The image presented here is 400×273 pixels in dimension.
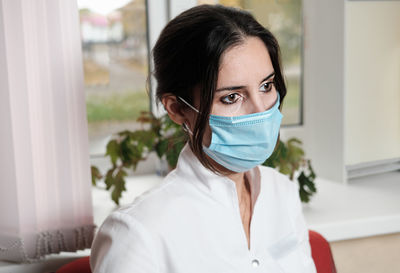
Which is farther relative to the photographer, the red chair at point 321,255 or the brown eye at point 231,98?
the red chair at point 321,255

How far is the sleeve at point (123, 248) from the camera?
0.92m

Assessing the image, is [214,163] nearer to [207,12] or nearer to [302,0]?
[207,12]

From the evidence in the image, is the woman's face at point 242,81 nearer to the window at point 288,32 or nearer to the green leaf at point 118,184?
the green leaf at point 118,184

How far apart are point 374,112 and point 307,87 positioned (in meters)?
0.31

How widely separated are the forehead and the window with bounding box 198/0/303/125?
1083 millimetres

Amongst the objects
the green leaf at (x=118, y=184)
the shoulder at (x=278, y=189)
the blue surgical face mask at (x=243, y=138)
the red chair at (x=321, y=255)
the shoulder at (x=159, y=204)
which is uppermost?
the blue surgical face mask at (x=243, y=138)

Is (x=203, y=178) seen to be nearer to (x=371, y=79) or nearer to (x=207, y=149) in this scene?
(x=207, y=149)

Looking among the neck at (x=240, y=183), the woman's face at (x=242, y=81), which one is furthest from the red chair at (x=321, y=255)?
the woman's face at (x=242, y=81)

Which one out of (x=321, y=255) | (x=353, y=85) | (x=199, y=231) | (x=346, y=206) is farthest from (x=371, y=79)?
(x=199, y=231)

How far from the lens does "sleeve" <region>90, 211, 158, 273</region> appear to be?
0.92 m

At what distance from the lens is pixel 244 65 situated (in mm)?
1018

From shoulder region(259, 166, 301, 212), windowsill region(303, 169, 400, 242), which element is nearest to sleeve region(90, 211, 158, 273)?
shoulder region(259, 166, 301, 212)

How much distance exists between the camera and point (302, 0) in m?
2.19

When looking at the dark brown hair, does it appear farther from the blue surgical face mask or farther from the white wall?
the white wall
